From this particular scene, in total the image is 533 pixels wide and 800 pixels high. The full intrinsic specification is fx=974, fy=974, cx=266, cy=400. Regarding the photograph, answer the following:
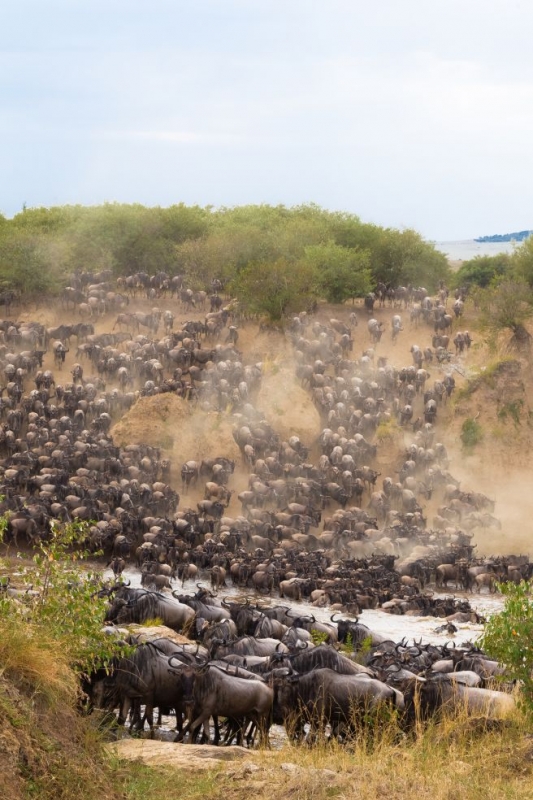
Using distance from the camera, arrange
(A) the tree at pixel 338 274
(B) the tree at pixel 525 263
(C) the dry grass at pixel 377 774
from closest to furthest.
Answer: (C) the dry grass at pixel 377 774
(A) the tree at pixel 338 274
(B) the tree at pixel 525 263

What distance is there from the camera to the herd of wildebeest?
17281 millimetres

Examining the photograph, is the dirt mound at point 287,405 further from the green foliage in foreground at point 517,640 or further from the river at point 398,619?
the green foliage in foreground at point 517,640

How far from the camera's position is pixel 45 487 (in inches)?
1449

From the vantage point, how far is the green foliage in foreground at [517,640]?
15.6m

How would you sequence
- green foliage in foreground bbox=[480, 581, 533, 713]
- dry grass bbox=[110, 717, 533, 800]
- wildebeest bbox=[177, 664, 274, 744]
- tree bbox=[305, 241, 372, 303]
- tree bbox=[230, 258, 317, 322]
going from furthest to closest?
tree bbox=[305, 241, 372, 303], tree bbox=[230, 258, 317, 322], wildebeest bbox=[177, 664, 274, 744], green foliage in foreground bbox=[480, 581, 533, 713], dry grass bbox=[110, 717, 533, 800]

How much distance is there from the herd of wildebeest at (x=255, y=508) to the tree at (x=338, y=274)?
3.78 ft

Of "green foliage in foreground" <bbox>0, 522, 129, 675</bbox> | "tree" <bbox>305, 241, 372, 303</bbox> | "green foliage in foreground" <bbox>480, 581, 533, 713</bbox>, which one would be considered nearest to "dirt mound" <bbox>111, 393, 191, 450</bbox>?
"tree" <bbox>305, 241, 372, 303</bbox>

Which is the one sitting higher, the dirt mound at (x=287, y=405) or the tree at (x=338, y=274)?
the tree at (x=338, y=274)

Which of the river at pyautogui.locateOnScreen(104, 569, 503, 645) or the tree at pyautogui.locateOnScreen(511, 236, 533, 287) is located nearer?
the river at pyautogui.locateOnScreen(104, 569, 503, 645)

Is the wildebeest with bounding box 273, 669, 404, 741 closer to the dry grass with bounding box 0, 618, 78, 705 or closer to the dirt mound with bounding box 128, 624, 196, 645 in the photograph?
the dirt mound with bounding box 128, 624, 196, 645

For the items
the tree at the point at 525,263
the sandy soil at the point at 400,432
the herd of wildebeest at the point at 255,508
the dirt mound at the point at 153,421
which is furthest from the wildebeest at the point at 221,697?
the tree at the point at 525,263

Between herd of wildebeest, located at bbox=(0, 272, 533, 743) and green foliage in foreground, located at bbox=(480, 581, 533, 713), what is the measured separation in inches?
47.1

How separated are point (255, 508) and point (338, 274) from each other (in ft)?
64.3

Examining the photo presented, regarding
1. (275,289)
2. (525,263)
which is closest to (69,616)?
(275,289)
